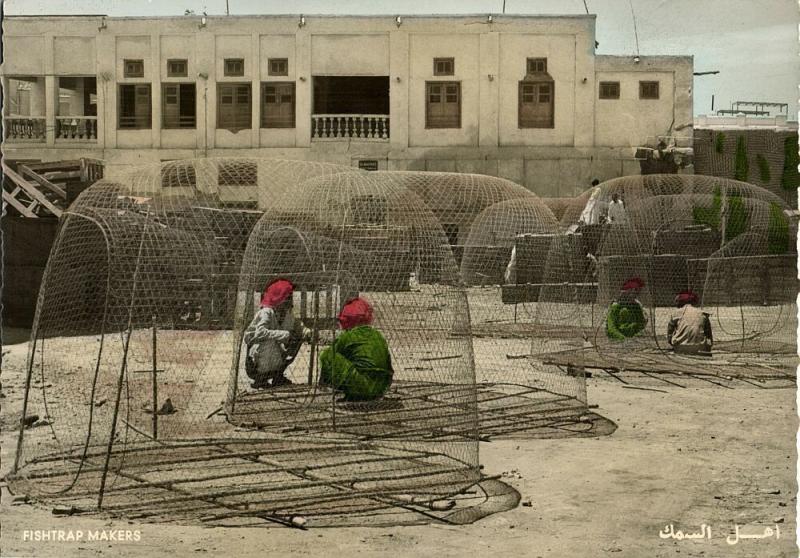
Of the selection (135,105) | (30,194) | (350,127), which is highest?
(135,105)

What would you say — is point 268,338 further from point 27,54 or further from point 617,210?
point 27,54

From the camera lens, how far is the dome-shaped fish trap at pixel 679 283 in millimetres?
12438

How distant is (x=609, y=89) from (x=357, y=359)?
1903 centimetres

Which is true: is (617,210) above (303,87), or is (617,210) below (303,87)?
below

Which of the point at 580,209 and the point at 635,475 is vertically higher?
the point at 580,209

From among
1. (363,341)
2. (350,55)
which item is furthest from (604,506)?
(350,55)

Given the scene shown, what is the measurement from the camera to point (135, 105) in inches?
948

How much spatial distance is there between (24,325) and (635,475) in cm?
941

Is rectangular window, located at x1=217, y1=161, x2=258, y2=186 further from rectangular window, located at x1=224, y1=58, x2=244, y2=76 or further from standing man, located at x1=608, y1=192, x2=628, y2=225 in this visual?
rectangular window, located at x1=224, y1=58, x2=244, y2=76

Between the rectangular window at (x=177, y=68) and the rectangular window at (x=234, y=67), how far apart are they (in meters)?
0.94

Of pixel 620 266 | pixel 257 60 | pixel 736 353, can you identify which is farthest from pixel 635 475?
pixel 257 60

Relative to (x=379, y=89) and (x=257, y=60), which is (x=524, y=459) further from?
(x=379, y=89)

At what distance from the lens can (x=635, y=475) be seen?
7258 millimetres

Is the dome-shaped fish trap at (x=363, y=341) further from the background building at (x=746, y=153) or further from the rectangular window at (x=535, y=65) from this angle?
the background building at (x=746, y=153)
